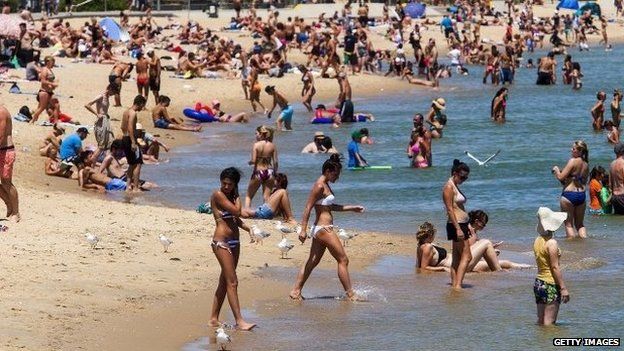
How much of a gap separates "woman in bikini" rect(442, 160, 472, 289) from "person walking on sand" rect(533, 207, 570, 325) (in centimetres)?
188

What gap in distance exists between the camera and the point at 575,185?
54.3ft

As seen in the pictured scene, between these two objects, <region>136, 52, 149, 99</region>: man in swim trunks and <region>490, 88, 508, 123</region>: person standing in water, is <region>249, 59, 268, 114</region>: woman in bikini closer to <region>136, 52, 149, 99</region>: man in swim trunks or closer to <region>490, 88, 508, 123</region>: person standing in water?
<region>136, 52, 149, 99</region>: man in swim trunks

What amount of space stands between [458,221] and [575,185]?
12.0 feet

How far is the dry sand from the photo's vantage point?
37.2 feet

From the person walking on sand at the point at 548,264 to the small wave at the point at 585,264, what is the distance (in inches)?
142

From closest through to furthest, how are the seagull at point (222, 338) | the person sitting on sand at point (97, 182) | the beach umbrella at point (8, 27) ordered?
the seagull at point (222, 338) → the person sitting on sand at point (97, 182) → the beach umbrella at point (8, 27)

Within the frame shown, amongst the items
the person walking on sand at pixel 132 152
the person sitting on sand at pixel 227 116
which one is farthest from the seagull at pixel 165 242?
the person sitting on sand at pixel 227 116

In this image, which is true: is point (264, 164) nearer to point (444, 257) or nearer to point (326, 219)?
point (444, 257)

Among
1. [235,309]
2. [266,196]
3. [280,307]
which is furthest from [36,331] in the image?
[266,196]

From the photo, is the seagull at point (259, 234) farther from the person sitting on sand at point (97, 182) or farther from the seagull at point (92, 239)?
the person sitting on sand at point (97, 182)

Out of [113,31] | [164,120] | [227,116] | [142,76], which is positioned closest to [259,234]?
[164,120]

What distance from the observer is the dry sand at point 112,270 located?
11336 millimetres

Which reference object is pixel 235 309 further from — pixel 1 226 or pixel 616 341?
pixel 1 226

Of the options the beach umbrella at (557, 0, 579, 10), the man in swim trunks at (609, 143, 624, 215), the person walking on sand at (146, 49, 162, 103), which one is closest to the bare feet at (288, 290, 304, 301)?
the man in swim trunks at (609, 143, 624, 215)
